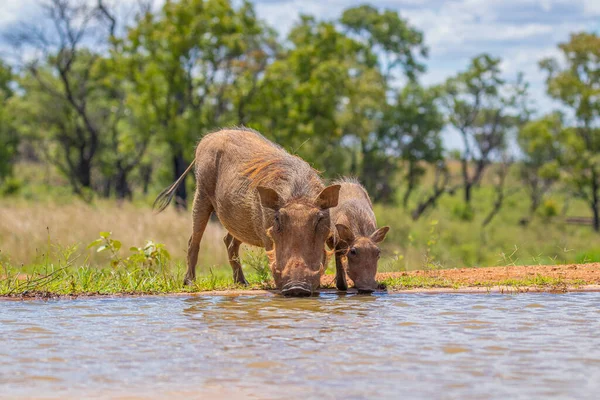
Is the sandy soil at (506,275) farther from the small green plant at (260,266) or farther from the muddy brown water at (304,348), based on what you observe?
the muddy brown water at (304,348)

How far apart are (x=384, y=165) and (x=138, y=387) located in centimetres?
3917

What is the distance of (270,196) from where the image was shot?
25.2 ft

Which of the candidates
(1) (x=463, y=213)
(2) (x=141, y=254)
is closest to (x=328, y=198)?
(2) (x=141, y=254)

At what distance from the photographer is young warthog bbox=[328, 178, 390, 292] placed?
8109 mm

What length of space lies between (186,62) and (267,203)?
21.6m

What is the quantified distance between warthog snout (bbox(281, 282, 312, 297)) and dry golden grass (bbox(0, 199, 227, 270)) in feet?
24.8

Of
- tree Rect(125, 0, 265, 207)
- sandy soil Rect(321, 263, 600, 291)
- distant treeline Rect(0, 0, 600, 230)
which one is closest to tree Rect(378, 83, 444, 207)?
distant treeline Rect(0, 0, 600, 230)

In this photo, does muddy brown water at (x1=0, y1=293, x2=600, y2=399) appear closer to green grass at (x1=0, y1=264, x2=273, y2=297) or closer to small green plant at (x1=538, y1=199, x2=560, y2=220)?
green grass at (x1=0, y1=264, x2=273, y2=297)

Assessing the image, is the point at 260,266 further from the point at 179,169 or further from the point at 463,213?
the point at 463,213

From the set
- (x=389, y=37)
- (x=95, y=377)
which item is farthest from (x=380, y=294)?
(x=389, y=37)

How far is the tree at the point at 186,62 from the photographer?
27688 mm

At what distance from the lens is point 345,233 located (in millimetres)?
8242

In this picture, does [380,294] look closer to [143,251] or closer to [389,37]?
[143,251]

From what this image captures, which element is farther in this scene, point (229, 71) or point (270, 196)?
point (229, 71)
